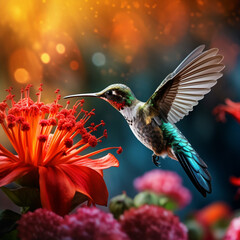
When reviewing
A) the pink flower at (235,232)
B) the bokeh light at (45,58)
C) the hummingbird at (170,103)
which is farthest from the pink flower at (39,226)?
Answer: the bokeh light at (45,58)

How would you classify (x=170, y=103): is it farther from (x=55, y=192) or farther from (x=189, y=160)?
(x=55, y=192)

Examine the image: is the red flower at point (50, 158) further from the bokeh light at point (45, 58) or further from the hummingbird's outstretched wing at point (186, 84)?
the bokeh light at point (45, 58)

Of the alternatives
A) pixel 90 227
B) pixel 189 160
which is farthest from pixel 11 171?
pixel 189 160

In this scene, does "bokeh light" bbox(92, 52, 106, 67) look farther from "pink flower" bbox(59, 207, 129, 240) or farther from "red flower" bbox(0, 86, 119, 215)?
"pink flower" bbox(59, 207, 129, 240)

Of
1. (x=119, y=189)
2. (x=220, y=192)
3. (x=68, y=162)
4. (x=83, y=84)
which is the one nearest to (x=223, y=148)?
(x=220, y=192)

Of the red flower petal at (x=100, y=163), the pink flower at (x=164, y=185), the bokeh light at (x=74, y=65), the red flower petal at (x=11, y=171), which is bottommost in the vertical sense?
the pink flower at (x=164, y=185)

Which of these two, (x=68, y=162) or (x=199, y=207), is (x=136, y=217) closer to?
(x=68, y=162)

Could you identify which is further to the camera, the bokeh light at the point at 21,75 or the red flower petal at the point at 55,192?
the bokeh light at the point at 21,75
